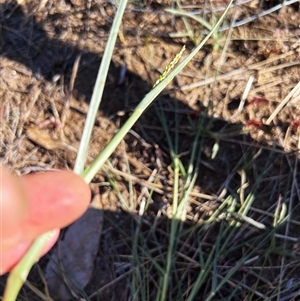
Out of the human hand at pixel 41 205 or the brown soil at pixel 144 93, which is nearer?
the human hand at pixel 41 205

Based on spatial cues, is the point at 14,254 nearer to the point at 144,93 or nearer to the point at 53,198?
the point at 53,198

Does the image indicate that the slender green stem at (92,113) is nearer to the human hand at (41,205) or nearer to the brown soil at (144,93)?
the human hand at (41,205)

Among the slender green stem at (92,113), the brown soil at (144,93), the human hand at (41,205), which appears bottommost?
the brown soil at (144,93)

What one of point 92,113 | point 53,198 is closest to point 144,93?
point 92,113

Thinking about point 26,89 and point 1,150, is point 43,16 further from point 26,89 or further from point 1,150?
point 1,150

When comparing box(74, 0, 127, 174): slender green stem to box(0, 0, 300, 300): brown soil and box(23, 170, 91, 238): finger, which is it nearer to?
box(23, 170, 91, 238): finger

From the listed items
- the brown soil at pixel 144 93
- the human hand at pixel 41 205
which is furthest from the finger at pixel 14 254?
the brown soil at pixel 144 93

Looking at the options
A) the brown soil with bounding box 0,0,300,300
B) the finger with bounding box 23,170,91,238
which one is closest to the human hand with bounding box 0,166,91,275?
the finger with bounding box 23,170,91,238
